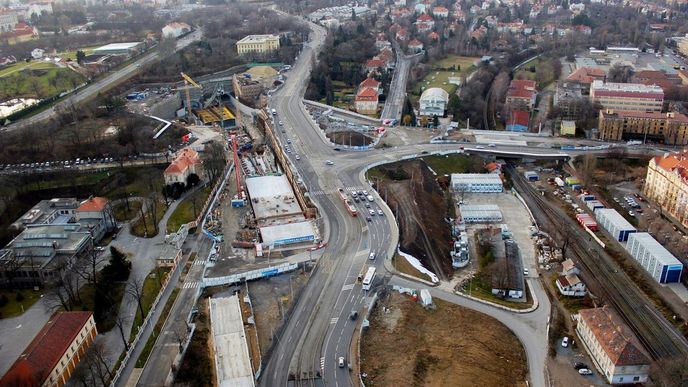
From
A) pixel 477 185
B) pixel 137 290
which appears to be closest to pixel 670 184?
pixel 477 185

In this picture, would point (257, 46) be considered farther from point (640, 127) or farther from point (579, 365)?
point (579, 365)

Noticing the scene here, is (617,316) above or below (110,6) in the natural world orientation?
below

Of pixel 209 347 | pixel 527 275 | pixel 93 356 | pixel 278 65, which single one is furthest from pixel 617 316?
pixel 278 65

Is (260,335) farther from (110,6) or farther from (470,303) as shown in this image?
(110,6)

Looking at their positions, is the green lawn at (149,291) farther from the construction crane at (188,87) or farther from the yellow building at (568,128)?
the yellow building at (568,128)

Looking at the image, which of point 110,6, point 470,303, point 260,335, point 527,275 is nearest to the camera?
point 260,335

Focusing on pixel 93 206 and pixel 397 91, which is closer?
pixel 93 206

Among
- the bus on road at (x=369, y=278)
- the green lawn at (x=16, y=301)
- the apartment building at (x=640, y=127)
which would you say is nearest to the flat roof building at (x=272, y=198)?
the bus on road at (x=369, y=278)
